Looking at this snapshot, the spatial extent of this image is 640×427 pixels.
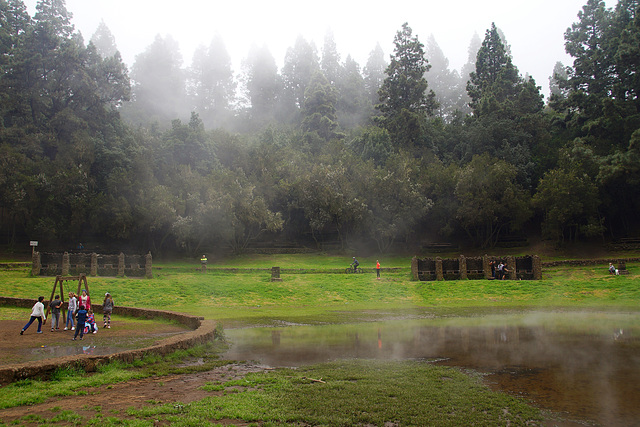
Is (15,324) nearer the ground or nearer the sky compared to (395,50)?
nearer the ground

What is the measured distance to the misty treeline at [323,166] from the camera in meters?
53.9

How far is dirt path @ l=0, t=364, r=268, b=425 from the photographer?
8.02 meters

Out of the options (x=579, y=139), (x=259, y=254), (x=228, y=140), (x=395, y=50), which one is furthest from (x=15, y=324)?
(x=395, y=50)

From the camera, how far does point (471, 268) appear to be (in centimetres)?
3716

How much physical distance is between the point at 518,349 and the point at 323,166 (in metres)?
49.2

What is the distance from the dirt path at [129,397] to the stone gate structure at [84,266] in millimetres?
26902

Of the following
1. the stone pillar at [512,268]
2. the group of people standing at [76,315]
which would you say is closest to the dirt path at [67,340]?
the group of people standing at [76,315]

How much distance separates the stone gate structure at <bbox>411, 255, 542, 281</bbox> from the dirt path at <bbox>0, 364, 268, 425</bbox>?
2723cm

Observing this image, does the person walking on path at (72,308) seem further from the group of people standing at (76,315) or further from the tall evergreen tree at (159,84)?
the tall evergreen tree at (159,84)

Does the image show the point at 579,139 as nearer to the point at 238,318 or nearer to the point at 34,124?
the point at 238,318

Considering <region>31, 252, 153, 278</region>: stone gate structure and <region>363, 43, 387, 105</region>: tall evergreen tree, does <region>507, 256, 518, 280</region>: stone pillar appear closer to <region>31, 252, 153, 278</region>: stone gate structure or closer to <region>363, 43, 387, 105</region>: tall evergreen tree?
<region>31, 252, 153, 278</region>: stone gate structure

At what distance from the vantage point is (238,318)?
2269 cm

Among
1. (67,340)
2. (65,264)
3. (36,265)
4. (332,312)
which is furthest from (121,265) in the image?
(67,340)

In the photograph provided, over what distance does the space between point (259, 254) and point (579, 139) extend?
134ft
